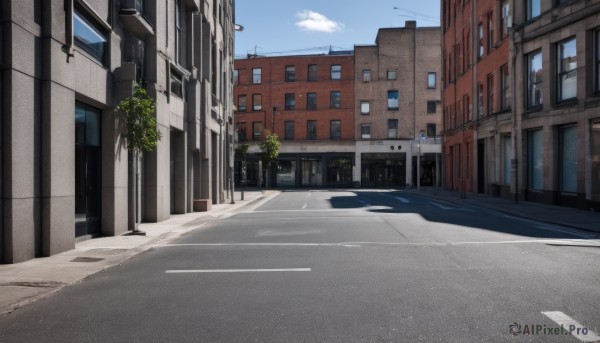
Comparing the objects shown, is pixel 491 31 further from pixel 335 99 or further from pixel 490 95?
pixel 335 99

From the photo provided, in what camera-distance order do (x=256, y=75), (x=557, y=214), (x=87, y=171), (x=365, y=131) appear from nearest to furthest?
1. (x=87, y=171)
2. (x=557, y=214)
3. (x=365, y=131)
4. (x=256, y=75)

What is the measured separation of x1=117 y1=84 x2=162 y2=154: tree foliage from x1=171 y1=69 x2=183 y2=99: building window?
18.7 ft

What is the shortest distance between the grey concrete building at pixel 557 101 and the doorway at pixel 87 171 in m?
16.6

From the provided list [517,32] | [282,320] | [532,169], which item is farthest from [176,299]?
[517,32]

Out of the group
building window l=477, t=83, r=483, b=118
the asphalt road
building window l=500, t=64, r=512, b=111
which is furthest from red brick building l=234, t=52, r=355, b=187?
the asphalt road

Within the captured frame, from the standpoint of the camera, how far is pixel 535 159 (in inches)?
902

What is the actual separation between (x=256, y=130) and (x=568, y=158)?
129 feet

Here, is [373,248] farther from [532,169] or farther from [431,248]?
[532,169]

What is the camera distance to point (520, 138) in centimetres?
2345

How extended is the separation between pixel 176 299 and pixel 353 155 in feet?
157

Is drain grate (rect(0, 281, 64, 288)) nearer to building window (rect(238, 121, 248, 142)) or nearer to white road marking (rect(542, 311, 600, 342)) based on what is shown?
white road marking (rect(542, 311, 600, 342))

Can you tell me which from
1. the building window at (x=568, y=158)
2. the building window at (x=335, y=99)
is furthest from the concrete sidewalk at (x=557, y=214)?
the building window at (x=335, y=99)

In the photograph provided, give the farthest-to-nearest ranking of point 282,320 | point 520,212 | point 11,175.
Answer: point 520,212, point 11,175, point 282,320

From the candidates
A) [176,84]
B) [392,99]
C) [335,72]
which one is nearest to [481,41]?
[176,84]
